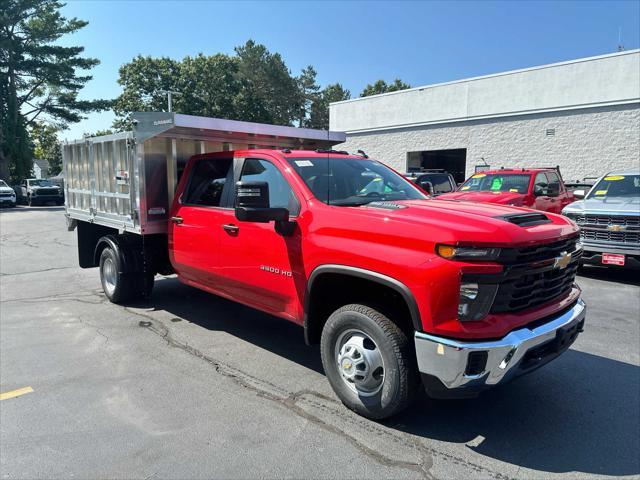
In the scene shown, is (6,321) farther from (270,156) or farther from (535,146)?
(535,146)

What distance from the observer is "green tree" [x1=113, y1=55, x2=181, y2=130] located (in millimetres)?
44438

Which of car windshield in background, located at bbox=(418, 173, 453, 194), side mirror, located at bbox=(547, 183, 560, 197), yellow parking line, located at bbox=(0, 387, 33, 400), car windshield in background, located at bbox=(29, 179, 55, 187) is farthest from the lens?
car windshield in background, located at bbox=(29, 179, 55, 187)

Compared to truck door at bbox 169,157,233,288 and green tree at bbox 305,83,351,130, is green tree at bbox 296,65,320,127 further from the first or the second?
truck door at bbox 169,157,233,288

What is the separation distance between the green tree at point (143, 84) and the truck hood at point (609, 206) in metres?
42.1

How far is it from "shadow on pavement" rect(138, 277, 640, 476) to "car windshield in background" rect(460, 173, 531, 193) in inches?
263

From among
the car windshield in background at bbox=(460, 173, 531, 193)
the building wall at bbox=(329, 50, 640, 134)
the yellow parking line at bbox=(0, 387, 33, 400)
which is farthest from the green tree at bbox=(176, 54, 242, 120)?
the yellow parking line at bbox=(0, 387, 33, 400)

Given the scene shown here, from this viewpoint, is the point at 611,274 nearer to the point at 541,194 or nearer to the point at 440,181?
the point at 541,194

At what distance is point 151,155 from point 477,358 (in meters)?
4.85

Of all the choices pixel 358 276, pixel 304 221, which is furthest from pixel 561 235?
pixel 304 221

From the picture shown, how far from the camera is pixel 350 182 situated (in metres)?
4.50

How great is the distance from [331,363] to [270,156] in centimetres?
203

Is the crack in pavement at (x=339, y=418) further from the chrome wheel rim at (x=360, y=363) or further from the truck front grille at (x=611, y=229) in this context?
the truck front grille at (x=611, y=229)

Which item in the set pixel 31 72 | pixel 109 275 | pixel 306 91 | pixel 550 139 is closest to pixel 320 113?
pixel 306 91

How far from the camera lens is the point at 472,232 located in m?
3.03
